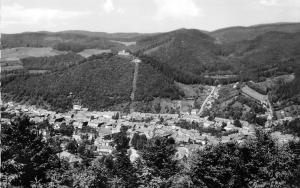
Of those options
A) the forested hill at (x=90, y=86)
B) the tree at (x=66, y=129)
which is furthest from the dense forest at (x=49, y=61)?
the tree at (x=66, y=129)

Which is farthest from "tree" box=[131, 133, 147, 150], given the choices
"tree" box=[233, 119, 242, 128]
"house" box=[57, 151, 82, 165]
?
"tree" box=[233, 119, 242, 128]

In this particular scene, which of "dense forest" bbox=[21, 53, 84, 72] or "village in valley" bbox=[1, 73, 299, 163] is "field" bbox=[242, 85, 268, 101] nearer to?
"village in valley" bbox=[1, 73, 299, 163]

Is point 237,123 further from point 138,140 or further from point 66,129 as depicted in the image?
point 66,129

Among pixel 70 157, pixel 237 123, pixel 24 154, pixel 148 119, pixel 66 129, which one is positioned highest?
pixel 24 154

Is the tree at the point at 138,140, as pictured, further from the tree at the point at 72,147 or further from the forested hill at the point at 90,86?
the forested hill at the point at 90,86

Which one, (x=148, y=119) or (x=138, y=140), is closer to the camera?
(x=138, y=140)

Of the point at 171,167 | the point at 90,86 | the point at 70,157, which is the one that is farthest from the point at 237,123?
the point at 171,167

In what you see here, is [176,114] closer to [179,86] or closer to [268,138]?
[179,86]
